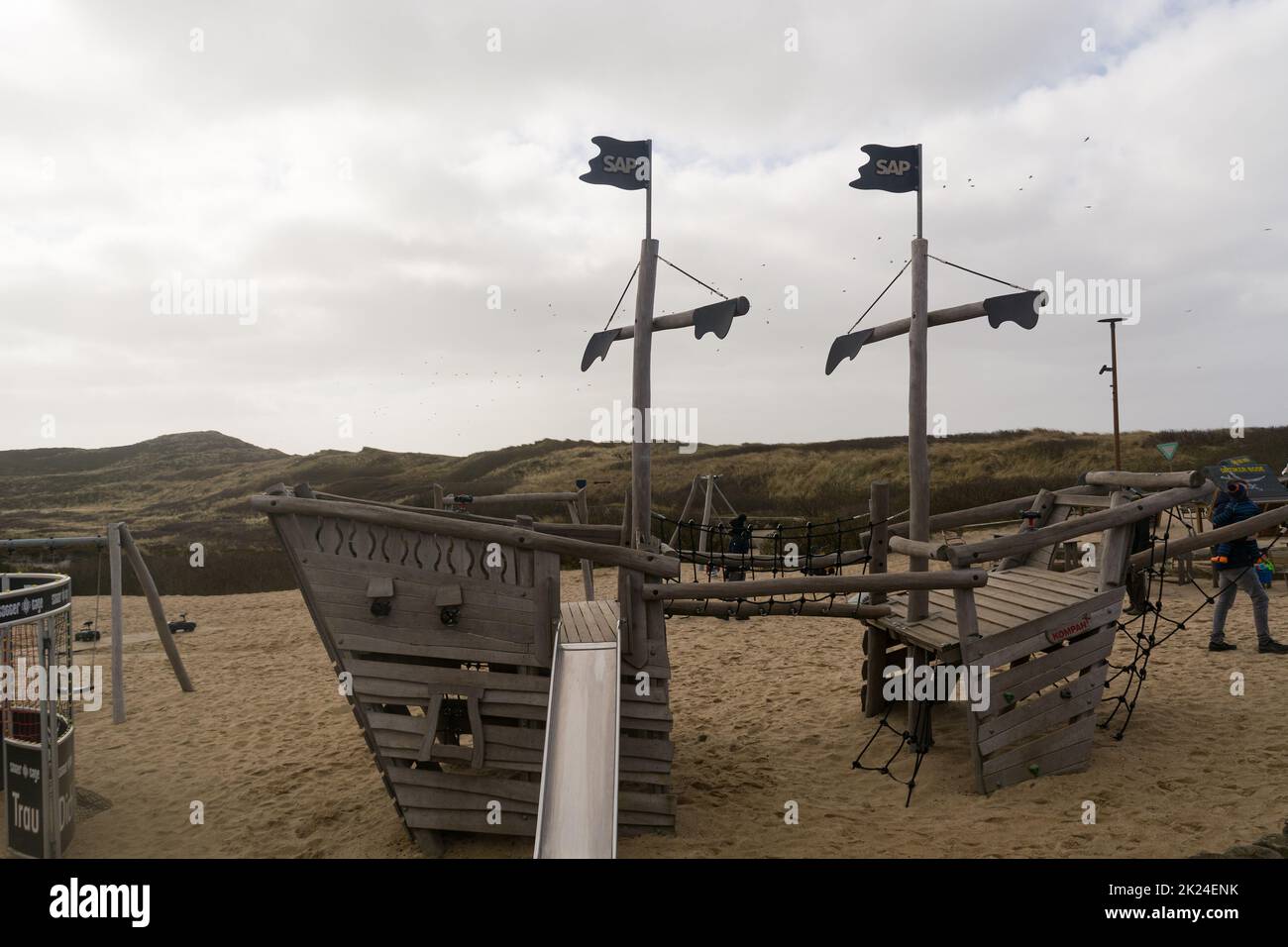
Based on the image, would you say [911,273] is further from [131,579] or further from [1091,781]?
[131,579]

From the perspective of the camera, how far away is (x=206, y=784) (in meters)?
7.38

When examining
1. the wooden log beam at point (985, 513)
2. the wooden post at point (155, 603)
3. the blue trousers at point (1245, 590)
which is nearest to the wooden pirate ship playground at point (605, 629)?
the wooden log beam at point (985, 513)

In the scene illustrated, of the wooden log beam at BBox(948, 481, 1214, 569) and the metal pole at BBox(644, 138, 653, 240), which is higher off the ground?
the metal pole at BBox(644, 138, 653, 240)

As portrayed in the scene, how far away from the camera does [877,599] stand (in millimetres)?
7742

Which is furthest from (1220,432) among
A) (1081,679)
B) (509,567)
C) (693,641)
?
(509,567)

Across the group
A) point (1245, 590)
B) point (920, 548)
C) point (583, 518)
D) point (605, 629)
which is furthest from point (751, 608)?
point (1245, 590)

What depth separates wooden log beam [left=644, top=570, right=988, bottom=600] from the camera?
6.13 m

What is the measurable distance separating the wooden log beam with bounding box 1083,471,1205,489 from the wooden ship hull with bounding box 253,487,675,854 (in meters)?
4.60

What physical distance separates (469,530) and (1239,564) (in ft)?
27.3

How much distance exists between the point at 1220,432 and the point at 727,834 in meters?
46.5

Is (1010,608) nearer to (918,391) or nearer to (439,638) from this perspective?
(918,391)

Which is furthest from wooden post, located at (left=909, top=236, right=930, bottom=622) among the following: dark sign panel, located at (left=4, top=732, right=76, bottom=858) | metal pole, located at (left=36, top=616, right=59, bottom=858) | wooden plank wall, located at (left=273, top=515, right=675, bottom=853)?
dark sign panel, located at (left=4, top=732, right=76, bottom=858)

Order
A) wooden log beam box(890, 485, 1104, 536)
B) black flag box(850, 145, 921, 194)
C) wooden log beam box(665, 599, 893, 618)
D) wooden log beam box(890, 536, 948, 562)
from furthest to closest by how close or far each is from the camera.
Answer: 1. wooden log beam box(890, 485, 1104, 536)
2. black flag box(850, 145, 921, 194)
3. wooden log beam box(665, 599, 893, 618)
4. wooden log beam box(890, 536, 948, 562)

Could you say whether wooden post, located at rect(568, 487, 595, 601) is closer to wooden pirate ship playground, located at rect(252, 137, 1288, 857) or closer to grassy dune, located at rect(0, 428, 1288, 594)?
wooden pirate ship playground, located at rect(252, 137, 1288, 857)
